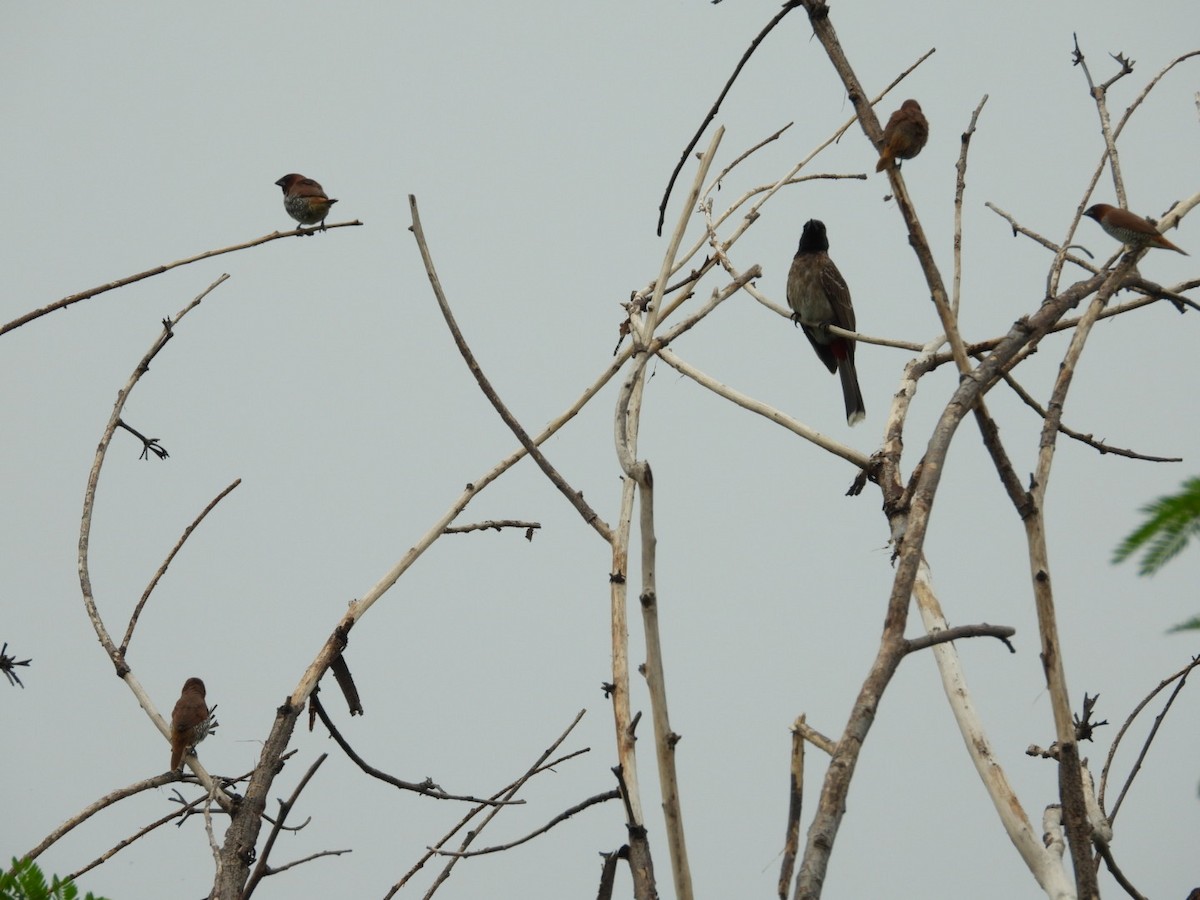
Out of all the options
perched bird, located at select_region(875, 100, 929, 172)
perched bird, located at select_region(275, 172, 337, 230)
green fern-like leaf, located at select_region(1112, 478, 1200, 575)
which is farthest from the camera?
perched bird, located at select_region(275, 172, 337, 230)

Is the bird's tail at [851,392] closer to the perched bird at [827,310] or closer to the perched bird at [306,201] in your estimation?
the perched bird at [827,310]

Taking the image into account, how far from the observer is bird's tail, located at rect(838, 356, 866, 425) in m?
7.68

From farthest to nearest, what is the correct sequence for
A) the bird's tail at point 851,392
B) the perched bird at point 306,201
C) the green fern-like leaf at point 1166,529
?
the bird's tail at point 851,392, the perched bird at point 306,201, the green fern-like leaf at point 1166,529

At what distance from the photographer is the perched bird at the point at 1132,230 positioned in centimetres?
328

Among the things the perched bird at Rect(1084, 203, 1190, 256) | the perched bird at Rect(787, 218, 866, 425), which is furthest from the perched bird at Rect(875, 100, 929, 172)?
the perched bird at Rect(787, 218, 866, 425)

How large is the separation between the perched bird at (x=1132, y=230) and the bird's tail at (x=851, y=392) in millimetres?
2570

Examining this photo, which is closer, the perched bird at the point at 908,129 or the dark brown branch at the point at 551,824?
the dark brown branch at the point at 551,824

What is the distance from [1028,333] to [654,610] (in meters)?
1.12

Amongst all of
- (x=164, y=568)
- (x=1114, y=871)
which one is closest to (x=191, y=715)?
(x=164, y=568)

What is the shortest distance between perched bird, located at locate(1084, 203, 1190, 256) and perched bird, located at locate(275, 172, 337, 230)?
452 centimetres

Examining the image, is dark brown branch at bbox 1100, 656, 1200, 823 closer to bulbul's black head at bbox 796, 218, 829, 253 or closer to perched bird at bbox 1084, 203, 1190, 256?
perched bird at bbox 1084, 203, 1190, 256

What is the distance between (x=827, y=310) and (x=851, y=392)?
1.88 feet

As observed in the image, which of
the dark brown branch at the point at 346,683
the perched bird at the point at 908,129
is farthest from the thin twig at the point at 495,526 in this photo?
the perched bird at the point at 908,129

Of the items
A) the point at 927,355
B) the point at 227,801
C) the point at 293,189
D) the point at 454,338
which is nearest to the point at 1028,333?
the point at 454,338
